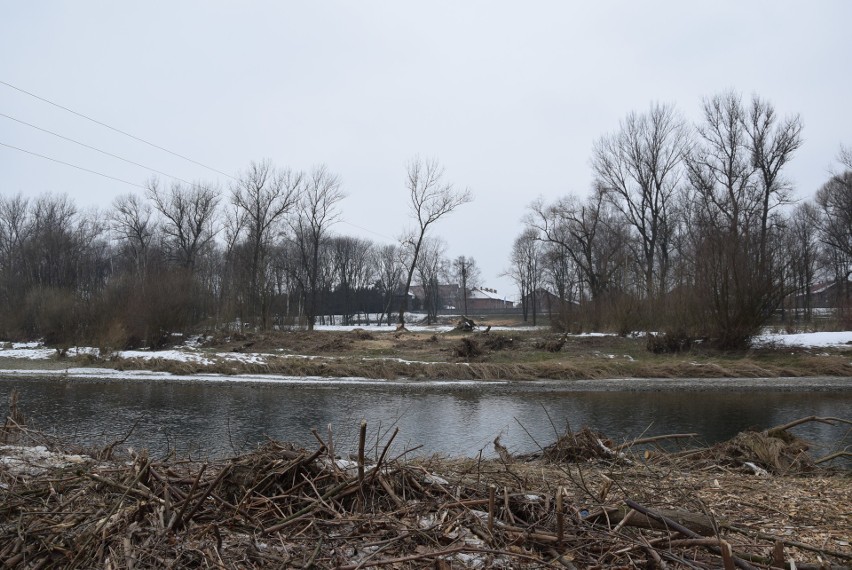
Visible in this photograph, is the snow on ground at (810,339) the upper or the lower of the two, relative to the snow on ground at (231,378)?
upper

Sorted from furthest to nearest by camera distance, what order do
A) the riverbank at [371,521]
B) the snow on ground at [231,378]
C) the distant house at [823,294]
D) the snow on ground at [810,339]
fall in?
the distant house at [823,294]
the snow on ground at [810,339]
the snow on ground at [231,378]
the riverbank at [371,521]

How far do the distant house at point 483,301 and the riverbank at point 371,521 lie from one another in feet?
372

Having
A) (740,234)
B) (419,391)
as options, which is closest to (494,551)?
(419,391)

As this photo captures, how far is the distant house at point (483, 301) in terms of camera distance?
119312mm

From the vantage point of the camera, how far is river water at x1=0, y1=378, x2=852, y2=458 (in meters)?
13.1

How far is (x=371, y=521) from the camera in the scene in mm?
3402

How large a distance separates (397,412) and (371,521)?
13.4 m

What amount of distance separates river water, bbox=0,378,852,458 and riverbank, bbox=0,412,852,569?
6611 mm

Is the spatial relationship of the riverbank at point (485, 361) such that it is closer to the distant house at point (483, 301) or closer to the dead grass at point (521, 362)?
the dead grass at point (521, 362)

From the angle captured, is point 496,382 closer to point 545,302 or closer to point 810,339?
point 810,339

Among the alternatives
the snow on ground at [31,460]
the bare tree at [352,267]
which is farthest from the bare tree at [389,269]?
the snow on ground at [31,460]

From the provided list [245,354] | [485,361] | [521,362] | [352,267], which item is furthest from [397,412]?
[352,267]

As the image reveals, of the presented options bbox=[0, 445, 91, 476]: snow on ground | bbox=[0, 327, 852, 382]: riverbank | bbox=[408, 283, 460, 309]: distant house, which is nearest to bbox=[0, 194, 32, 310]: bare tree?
bbox=[0, 327, 852, 382]: riverbank

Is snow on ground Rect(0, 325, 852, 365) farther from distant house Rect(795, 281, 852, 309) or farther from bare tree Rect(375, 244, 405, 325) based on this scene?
bare tree Rect(375, 244, 405, 325)
